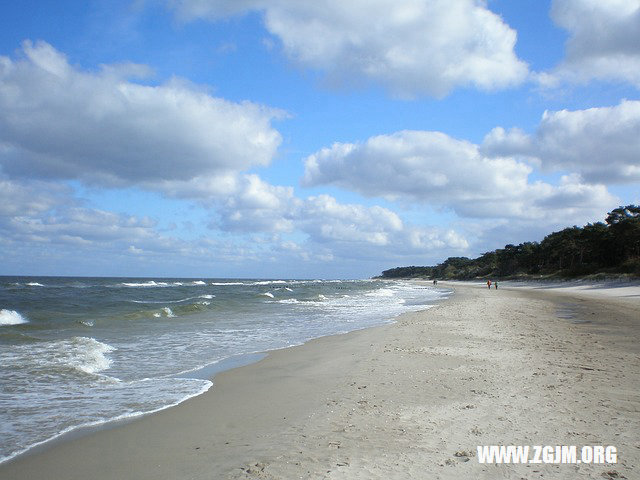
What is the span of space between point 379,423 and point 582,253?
94.2 m

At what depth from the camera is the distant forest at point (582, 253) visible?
6538cm

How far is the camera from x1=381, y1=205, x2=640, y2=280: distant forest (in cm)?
6538

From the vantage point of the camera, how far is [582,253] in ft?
276

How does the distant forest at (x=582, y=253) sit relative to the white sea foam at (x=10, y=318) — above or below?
above

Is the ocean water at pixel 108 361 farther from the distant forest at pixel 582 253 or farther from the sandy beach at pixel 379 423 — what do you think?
the distant forest at pixel 582 253

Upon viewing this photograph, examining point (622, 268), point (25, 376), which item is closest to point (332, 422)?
point (25, 376)

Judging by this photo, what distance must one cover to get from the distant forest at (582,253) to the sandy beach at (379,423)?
55.2 metres

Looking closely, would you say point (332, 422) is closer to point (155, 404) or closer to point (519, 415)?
point (519, 415)

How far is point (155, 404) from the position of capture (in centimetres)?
719

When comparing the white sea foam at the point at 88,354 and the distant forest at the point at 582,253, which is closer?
the white sea foam at the point at 88,354

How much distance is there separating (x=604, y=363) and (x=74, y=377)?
11.5 meters

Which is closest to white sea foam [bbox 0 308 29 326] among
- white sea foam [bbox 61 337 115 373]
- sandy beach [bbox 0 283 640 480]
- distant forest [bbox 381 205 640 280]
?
white sea foam [bbox 61 337 115 373]

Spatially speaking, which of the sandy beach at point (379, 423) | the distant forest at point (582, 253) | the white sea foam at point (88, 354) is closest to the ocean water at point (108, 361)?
the white sea foam at point (88, 354)

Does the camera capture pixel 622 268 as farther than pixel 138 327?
Yes
